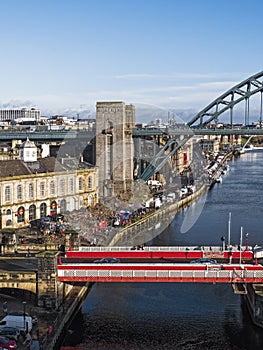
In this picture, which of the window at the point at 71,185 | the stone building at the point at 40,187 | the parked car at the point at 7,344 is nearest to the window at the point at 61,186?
the stone building at the point at 40,187

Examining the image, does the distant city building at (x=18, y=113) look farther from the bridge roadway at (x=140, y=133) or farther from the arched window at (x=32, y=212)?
the arched window at (x=32, y=212)

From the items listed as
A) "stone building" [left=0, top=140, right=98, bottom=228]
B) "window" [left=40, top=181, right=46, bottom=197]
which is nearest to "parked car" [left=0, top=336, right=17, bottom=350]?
"stone building" [left=0, top=140, right=98, bottom=228]

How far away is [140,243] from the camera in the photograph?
35781 millimetres

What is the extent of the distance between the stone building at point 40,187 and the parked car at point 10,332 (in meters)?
16.4

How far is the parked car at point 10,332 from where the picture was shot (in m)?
19.0

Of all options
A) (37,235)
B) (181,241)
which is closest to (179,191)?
(181,241)

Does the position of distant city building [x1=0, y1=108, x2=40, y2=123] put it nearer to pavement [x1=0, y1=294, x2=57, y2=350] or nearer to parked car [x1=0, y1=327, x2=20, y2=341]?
pavement [x1=0, y1=294, x2=57, y2=350]

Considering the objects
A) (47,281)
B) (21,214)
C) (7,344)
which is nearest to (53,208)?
(21,214)

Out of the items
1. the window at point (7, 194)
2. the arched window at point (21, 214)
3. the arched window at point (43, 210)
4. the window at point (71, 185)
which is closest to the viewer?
the window at point (7, 194)

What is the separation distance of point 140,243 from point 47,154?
1656 centimetres

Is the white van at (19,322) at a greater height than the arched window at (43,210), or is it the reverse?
the arched window at (43,210)

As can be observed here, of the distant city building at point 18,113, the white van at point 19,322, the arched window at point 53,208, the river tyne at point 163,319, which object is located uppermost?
the distant city building at point 18,113

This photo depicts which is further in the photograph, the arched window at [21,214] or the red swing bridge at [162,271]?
the arched window at [21,214]

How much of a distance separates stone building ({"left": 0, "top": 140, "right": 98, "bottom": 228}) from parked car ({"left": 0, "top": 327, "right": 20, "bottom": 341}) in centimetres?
1637
